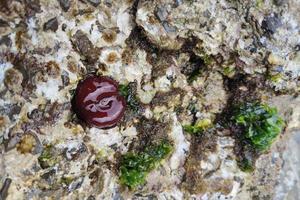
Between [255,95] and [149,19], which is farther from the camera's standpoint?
[255,95]

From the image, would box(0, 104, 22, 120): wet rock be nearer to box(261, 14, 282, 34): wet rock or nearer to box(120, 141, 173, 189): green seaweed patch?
box(120, 141, 173, 189): green seaweed patch

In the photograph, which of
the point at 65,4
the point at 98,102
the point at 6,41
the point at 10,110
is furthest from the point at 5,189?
the point at 65,4

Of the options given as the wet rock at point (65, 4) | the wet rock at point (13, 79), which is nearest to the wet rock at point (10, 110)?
the wet rock at point (13, 79)

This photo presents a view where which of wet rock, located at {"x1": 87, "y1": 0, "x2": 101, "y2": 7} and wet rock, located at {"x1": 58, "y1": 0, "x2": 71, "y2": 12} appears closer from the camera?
wet rock, located at {"x1": 58, "y1": 0, "x2": 71, "y2": 12}

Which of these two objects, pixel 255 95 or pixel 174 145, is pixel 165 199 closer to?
pixel 174 145

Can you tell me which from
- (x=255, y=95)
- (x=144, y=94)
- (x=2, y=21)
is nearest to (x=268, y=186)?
(x=255, y=95)

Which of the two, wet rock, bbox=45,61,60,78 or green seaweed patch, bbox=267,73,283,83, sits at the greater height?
green seaweed patch, bbox=267,73,283,83

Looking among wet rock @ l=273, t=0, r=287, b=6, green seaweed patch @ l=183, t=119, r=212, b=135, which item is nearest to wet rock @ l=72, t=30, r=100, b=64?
green seaweed patch @ l=183, t=119, r=212, b=135
